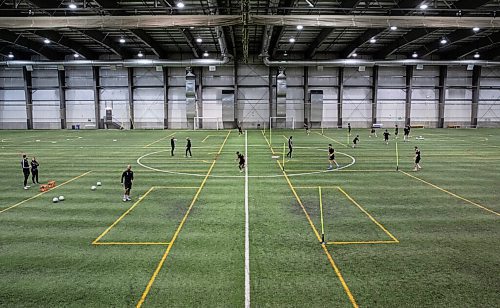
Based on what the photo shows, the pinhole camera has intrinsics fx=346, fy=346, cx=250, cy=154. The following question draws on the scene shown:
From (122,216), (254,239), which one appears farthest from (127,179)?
(254,239)

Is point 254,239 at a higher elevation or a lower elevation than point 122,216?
lower

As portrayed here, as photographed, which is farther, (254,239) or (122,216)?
(122,216)

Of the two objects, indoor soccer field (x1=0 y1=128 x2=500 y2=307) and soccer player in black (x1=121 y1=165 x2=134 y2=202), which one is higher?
soccer player in black (x1=121 y1=165 x2=134 y2=202)

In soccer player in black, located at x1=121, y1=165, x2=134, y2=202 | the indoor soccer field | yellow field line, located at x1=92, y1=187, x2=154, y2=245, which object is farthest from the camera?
soccer player in black, located at x1=121, y1=165, x2=134, y2=202

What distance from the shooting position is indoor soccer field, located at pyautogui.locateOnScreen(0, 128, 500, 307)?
9.59m

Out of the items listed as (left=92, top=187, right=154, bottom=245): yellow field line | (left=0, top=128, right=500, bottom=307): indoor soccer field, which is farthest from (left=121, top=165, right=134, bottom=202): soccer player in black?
(left=92, top=187, right=154, bottom=245): yellow field line

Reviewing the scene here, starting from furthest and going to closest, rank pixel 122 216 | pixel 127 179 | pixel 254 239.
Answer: pixel 127 179 → pixel 122 216 → pixel 254 239

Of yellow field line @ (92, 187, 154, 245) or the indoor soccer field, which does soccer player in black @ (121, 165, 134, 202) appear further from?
yellow field line @ (92, 187, 154, 245)

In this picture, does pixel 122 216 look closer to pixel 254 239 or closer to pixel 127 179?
pixel 127 179

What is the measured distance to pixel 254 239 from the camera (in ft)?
43.9

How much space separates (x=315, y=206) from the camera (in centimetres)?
1772

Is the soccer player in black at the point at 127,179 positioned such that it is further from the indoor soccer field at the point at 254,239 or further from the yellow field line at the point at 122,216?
the yellow field line at the point at 122,216

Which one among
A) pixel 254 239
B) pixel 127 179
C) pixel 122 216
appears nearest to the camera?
pixel 254 239

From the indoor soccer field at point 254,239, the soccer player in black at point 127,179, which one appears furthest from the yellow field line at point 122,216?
the soccer player in black at point 127,179
